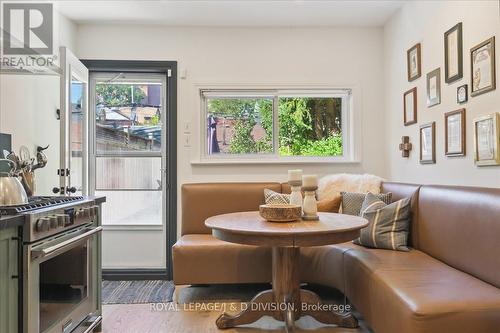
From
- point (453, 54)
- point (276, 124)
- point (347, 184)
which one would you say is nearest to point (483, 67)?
point (453, 54)

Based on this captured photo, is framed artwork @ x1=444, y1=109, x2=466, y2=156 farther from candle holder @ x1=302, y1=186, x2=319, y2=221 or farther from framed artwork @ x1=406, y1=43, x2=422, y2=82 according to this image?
candle holder @ x1=302, y1=186, x2=319, y2=221

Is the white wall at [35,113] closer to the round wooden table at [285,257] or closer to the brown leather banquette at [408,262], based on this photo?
the brown leather banquette at [408,262]

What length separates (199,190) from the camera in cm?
341

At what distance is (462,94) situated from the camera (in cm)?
236

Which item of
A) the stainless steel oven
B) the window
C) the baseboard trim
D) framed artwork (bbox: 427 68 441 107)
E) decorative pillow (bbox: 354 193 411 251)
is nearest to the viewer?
the stainless steel oven

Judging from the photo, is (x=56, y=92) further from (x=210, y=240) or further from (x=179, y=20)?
(x=210, y=240)

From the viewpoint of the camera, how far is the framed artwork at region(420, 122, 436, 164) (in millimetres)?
2756

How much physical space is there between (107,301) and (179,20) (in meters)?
2.62

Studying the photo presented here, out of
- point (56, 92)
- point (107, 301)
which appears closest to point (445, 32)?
point (56, 92)

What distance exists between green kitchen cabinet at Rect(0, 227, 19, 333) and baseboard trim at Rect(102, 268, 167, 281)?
210cm

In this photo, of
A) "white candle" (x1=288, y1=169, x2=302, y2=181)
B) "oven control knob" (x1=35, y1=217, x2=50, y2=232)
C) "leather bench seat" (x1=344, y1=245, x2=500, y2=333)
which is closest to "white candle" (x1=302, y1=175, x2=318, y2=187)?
"white candle" (x1=288, y1=169, x2=302, y2=181)

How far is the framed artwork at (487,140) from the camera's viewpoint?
2.03 meters

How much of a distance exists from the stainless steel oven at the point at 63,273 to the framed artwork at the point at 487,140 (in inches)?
92.9

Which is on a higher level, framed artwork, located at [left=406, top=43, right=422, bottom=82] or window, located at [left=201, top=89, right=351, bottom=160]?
framed artwork, located at [left=406, top=43, right=422, bottom=82]
